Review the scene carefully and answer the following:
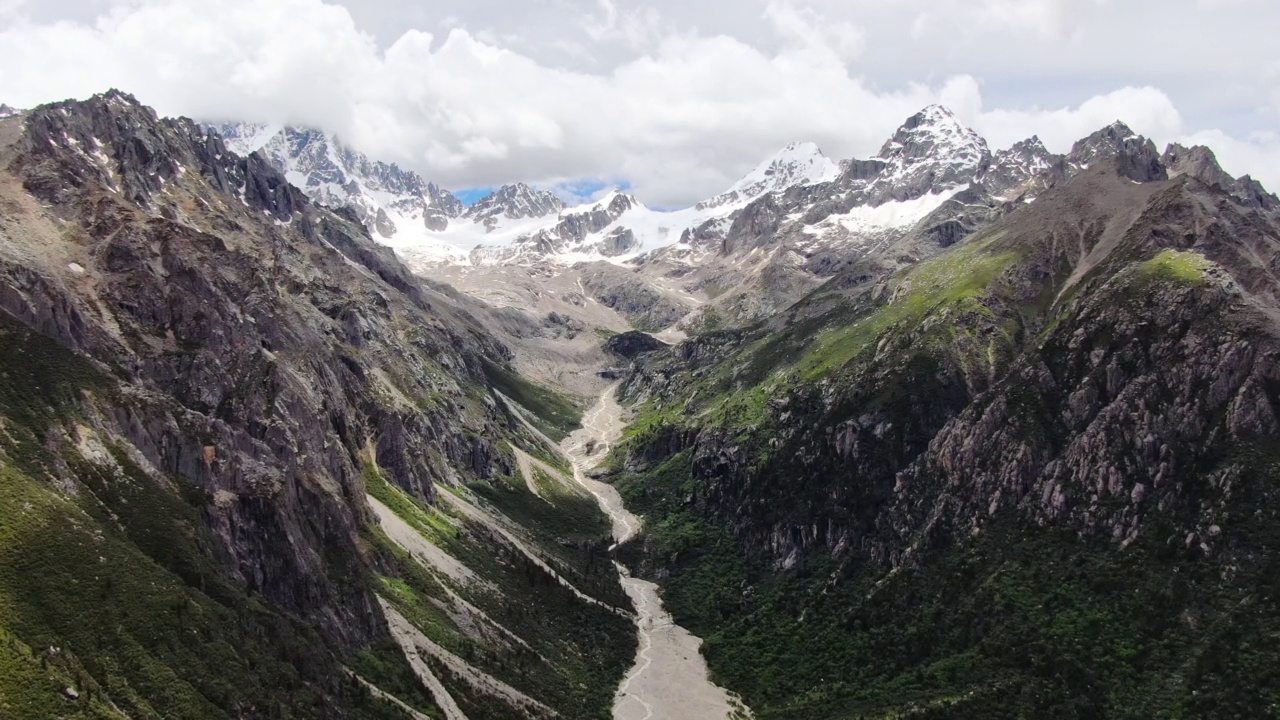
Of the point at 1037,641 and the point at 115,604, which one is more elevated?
the point at 1037,641

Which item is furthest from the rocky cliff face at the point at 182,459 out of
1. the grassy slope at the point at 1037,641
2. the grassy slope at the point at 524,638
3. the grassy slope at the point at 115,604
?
the grassy slope at the point at 1037,641

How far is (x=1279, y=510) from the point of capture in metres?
156

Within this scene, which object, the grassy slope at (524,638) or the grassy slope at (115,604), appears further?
the grassy slope at (524,638)

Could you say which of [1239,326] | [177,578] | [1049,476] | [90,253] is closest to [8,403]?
[177,578]

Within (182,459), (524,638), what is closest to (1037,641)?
(524,638)

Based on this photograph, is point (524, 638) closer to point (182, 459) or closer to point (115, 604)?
point (182, 459)

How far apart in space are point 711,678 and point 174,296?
131799 mm

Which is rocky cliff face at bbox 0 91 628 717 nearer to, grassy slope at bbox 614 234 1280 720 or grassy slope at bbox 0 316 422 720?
grassy slope at bbox 0 316 422 720

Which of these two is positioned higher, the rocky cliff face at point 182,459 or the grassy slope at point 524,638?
the rocky cliff face at point 182,459

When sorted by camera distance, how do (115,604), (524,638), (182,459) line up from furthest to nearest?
1. (524,638)
2. (182,459)
3. (115,604)

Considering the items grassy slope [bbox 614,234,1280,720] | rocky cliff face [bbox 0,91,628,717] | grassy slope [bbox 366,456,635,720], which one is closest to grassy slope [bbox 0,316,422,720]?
rocky cliff face [bbox 0,91,628,717]

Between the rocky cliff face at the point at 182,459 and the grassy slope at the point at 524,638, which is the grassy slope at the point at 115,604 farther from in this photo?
the grassy slope at the point at 524,638

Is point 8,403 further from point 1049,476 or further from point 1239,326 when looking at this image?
point 1239,326

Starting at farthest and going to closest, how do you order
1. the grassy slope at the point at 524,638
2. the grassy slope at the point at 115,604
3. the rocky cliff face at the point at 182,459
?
the grassy slope at the point at 524,638
the rocky cliff face at the point at 182,459
the grassy slope at the point at 115,604
